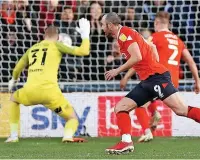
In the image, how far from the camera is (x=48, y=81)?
11086mm

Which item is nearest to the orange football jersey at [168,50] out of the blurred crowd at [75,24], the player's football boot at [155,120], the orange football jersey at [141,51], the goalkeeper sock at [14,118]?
the player's football boot at [155,120]

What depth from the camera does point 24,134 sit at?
12.6 m

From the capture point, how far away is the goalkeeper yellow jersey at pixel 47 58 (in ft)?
36.3

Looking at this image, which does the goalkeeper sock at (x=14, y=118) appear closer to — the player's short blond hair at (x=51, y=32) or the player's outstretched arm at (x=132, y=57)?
the player's short blond hair at (x=51, y=32)

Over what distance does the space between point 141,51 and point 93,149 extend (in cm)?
149

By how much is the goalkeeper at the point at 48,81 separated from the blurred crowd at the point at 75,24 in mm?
2431

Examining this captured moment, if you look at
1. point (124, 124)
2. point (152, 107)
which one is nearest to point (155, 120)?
point (152, 107)

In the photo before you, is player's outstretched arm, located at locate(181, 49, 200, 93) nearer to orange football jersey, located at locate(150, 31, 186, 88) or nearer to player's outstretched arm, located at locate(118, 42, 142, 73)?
orange football jersey, located at locate(150, 31, 186, 88)

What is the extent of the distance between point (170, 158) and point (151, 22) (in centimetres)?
613

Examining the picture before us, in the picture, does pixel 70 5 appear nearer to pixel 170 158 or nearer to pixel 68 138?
pixel 68 138

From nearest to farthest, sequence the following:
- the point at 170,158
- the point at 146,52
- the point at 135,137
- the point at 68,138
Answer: the point at 170,158 → the point at 146,52 → the point at 68,138 → the point at 135,137

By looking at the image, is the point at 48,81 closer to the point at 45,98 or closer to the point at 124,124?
the point at 45,98

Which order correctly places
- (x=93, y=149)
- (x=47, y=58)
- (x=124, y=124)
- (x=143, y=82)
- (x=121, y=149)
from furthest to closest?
(x=47, y=58) < (x=93, y=149) < (x=143, y=82) < (x=124, y=124) < (x=121, y=149)

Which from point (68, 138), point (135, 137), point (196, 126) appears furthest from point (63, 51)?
point (196, 126)
